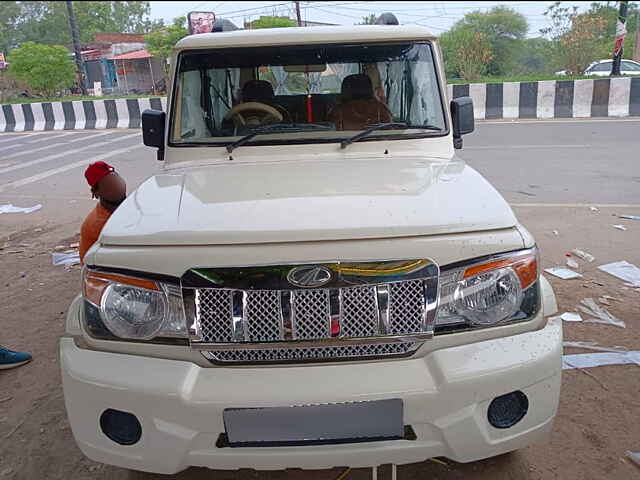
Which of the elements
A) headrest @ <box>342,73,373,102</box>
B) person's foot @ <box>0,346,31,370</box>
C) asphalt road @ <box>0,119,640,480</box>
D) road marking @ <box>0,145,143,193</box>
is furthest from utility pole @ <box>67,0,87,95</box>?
headrest @ <box>342,73,373,102</box>

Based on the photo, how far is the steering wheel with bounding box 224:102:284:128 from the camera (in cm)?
308

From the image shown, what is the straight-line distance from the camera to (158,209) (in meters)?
2.14

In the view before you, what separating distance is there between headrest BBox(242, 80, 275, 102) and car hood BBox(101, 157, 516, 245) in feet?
2.49

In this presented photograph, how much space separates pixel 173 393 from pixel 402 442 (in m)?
0.74

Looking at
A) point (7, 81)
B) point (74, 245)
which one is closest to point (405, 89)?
point (74, 245)

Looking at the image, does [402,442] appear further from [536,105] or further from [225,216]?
[536,105]

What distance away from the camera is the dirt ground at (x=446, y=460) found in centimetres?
232

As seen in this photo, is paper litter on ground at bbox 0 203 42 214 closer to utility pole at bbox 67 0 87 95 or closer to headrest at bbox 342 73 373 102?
headrest at bbox 342 73 373 102

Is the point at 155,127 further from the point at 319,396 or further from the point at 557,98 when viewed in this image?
the point at 557,98

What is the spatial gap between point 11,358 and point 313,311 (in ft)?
8.10

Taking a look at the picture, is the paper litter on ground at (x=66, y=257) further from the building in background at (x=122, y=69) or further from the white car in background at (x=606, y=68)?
the building in background at (x=122, y=69)

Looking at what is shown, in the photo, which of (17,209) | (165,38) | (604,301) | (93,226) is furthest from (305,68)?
(165,38)

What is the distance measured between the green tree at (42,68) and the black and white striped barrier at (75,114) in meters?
1.19

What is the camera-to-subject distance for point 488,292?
186cm
